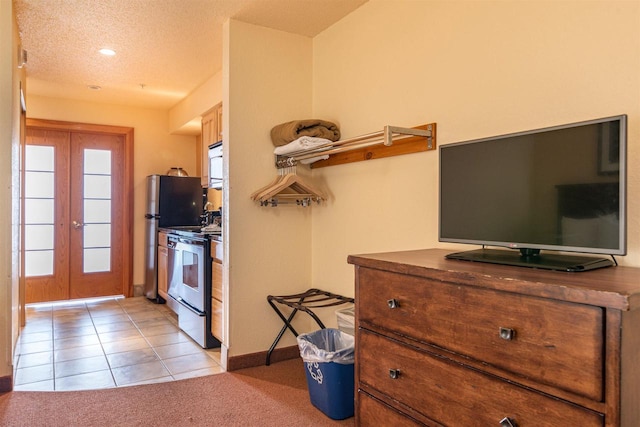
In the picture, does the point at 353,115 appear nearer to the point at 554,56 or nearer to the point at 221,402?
the point at 554,56

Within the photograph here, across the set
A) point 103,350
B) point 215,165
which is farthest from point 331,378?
point 215,165

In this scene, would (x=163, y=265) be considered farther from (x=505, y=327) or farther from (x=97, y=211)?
(x=505, y=327)

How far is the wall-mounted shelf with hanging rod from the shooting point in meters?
2.29

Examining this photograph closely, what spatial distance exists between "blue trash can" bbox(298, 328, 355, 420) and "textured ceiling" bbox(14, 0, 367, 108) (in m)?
2.16

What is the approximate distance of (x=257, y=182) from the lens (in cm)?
315

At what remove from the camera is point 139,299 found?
214 inches

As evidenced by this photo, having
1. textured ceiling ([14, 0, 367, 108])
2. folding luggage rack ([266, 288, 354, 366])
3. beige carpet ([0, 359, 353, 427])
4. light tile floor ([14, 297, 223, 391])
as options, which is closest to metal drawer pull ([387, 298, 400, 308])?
beige carpet ([0, 359, 353, 427])

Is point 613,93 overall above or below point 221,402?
above

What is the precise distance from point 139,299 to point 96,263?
0.73 meters

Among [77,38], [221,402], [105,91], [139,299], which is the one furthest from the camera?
[139,299]

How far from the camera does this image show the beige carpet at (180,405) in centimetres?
228

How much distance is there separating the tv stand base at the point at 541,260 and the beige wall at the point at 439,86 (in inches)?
7.1

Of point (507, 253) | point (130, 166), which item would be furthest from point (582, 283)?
point (130, 166)

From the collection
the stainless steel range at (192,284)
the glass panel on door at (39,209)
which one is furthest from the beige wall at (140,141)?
the stainless steel range at (192,284)
